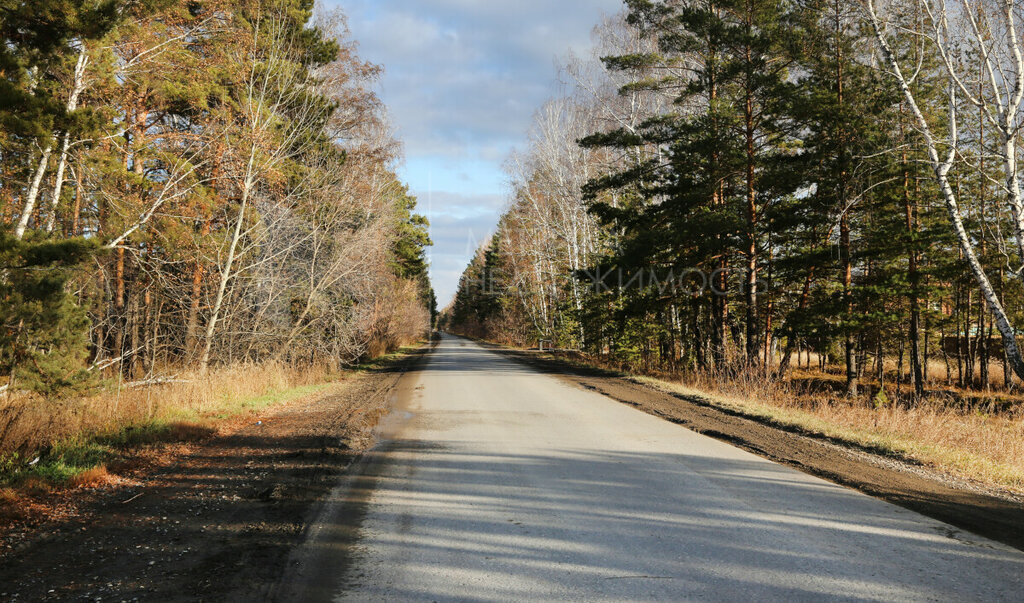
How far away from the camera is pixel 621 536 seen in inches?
176

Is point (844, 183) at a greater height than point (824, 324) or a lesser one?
greater

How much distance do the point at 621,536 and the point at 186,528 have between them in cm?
355

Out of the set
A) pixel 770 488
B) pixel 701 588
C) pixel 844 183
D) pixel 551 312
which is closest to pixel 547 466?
pixel 770 488

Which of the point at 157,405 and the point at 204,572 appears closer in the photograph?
the point at 204,572

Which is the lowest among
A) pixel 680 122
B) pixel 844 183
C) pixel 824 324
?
pixel 824 324

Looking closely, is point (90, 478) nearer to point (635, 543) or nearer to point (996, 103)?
point (635, 543)

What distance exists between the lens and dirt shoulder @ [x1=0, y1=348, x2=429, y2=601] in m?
3.59

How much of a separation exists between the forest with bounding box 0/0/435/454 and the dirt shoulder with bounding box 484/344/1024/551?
9.22 meters

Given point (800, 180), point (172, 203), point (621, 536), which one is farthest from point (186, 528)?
point (800, 180)

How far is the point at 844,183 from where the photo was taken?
17.1m

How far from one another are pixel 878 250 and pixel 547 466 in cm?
1572

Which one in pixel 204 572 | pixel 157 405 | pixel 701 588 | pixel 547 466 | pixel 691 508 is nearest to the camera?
pixel 701 588

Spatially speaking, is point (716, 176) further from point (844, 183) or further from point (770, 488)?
point (770, 488)

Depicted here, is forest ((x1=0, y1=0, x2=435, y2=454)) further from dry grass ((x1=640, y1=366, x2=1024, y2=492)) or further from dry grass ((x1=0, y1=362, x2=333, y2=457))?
dry grass ((x1=640, y1=366, x2=1024, y2=492))
